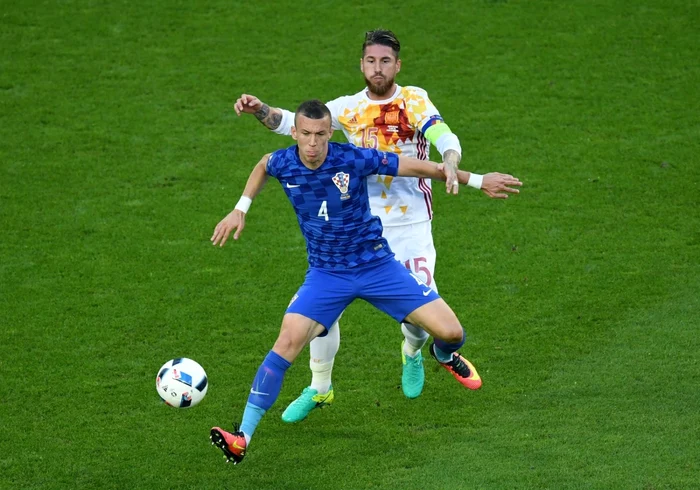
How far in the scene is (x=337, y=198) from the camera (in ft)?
26.3

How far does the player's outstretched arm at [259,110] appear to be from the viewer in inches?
336

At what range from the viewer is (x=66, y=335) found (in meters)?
10.2

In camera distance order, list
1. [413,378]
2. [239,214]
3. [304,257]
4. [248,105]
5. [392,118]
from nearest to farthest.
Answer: [239,214]
[248,105]
[392,118]
[413,378]
[304,257]

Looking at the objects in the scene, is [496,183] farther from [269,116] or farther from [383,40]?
[269,116]

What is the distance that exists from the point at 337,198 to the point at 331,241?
1.11ft

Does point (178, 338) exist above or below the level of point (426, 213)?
below

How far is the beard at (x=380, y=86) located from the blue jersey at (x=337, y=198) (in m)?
0.81

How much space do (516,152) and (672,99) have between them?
2520 mm

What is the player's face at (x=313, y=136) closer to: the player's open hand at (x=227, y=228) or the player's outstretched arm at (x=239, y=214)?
the player's outstretched arm at (x=239, y=214)

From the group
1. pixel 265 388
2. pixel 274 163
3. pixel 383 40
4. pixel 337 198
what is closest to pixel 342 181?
pixel 337 198

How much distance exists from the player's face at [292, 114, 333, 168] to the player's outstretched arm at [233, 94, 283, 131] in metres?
0.77

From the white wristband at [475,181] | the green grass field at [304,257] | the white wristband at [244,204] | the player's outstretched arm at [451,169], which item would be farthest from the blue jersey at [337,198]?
the green grass field at [304,257]

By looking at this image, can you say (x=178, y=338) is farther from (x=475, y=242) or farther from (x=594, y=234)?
(x=594, y=234)

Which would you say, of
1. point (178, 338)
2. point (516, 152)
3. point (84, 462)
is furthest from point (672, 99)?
point (84, 462)
